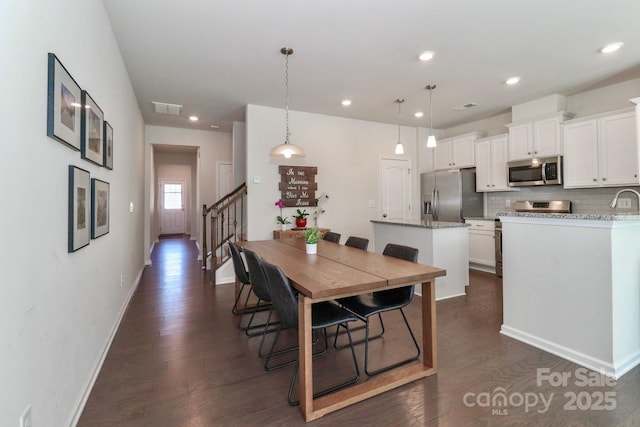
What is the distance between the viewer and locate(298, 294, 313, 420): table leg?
68.1 inches

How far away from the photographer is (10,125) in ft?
3.59

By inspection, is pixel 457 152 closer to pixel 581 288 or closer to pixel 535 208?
pixel 535 208

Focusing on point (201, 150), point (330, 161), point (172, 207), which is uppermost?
point (201, 150)

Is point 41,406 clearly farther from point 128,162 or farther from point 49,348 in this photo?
point 128,162

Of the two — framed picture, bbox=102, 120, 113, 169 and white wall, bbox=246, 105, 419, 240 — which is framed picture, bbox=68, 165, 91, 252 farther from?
white wall, bbox=246, 105, 419, 240

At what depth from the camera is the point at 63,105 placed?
5.09 feet

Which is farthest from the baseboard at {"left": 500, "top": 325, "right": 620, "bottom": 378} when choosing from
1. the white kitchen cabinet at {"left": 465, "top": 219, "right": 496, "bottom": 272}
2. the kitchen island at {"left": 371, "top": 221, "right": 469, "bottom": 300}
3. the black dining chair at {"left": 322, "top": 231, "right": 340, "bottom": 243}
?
the white kitchen cabinet at {"left": 465, "top": 219, "right": 496, "bottom": 272}

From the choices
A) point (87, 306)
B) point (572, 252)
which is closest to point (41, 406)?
point (87, 306)

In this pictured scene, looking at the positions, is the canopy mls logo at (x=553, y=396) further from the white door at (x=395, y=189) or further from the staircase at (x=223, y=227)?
the white door at (x=395, y=189)

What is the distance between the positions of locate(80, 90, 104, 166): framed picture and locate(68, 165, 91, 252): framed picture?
6.1 inches

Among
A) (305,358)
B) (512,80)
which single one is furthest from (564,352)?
(512,80)

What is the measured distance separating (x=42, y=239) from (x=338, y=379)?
6.15ft

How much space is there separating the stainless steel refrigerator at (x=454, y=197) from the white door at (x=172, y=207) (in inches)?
340

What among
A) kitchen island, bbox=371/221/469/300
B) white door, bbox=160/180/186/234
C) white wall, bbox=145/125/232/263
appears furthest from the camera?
white door, bbox=160/180/186/234
